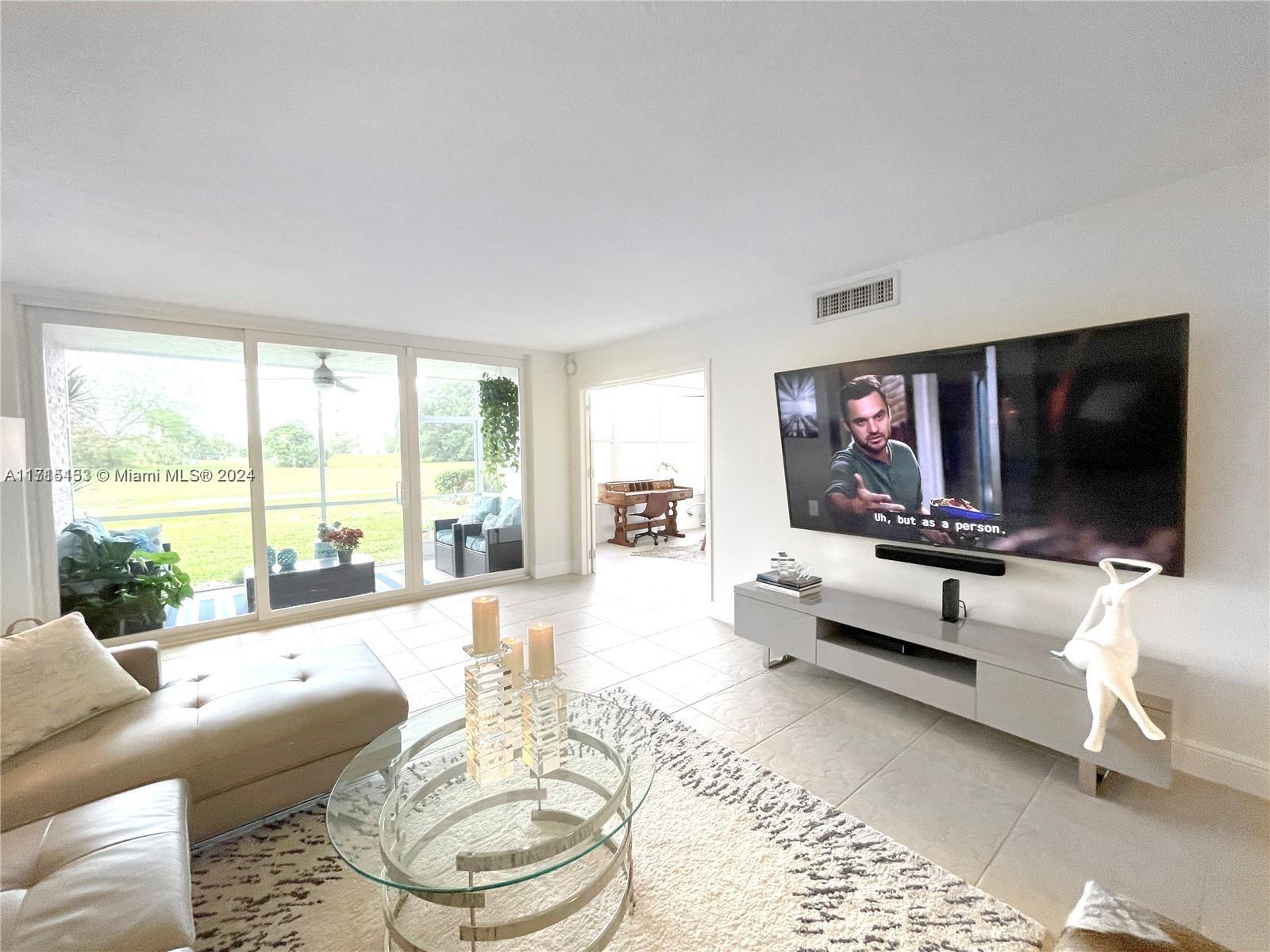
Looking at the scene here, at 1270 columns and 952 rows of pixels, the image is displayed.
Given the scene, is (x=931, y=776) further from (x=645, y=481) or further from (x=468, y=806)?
(x=645, y=481)

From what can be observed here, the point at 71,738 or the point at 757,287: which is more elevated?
the point at 757,287

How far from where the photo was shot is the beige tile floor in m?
1.62

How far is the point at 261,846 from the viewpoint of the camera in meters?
1.83

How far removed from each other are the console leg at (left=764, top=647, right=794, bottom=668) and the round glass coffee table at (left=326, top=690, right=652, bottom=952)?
61.9 inches

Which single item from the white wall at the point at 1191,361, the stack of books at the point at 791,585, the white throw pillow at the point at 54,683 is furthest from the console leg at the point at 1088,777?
the white throw pillow at the point at 54,683

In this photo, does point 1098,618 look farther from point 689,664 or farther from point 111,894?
point 111,894

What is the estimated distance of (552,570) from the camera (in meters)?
5.71

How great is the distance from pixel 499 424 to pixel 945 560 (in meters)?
4.17

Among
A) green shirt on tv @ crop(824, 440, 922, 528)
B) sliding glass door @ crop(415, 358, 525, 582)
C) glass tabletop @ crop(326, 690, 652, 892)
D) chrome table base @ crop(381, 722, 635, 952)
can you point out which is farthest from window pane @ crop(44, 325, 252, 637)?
green shirt on tv @ crop(824, 440, 922, 528)

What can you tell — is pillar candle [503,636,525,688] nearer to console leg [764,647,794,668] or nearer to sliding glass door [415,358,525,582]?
console leg [764,647,794,668]

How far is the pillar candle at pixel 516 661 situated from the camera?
1.65m

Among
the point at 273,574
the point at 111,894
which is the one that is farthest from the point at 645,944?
the point at 273,574

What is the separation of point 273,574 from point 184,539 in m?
0.64

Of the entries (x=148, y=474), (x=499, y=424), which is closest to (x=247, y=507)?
(x=148, y=474)
